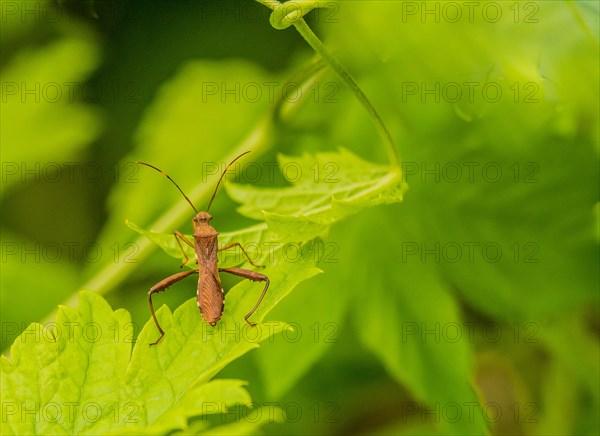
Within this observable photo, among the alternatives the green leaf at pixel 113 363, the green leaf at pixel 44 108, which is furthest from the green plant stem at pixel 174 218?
the green leaf at pixel 44 108

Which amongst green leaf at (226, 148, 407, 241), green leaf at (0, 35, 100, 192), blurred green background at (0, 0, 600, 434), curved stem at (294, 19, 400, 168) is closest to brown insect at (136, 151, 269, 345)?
green leaf at (226, 148, 407, 241)

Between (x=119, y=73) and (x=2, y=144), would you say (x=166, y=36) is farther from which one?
(x=2, y=144)

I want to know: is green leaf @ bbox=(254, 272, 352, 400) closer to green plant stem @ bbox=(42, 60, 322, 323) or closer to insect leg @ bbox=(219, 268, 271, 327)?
green plant stem @ bbox=(42, 60, 322, 323)

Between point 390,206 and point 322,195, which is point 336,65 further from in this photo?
point 390,206

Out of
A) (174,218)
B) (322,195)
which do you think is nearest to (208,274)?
(322,195)

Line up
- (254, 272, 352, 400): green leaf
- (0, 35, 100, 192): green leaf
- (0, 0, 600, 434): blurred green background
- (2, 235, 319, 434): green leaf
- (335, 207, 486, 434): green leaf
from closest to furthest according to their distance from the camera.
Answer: (2, 235, 319, 434): green leaf
(0, 0, 600, 434): blurred green background
(335, 207, 486, 434): green leaf
(254, 272, 352, 400): green leaf
(0, 35, 100, 192): green leaf

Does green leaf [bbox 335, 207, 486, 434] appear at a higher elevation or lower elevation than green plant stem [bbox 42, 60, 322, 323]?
lower

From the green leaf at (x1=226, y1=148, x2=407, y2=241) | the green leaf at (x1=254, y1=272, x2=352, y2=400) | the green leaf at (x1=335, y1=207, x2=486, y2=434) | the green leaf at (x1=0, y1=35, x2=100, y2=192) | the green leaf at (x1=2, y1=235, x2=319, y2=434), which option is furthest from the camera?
the green leaf at (x1=0, y1=35, x2=100, y2=192)
